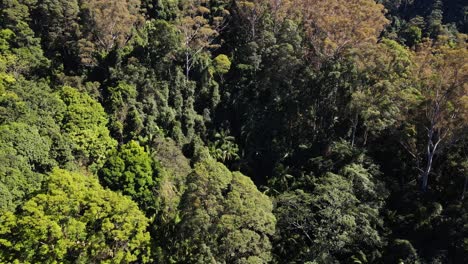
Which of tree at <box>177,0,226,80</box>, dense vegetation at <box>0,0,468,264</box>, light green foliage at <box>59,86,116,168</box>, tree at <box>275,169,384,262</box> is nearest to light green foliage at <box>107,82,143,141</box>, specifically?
dense vegetation at <box>0,0,468,264</box>

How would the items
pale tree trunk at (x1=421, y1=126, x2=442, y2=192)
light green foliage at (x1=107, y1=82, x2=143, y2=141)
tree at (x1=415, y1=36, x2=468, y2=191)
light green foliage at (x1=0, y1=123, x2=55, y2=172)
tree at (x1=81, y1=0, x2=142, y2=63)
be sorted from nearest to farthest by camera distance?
1. light green foliage at (x1=0, y1=123, x2=55, y2=172)
2. tree at (x1=415, y1=36, x2=468, y2=191)
3. pale tree trunk at (x1=421, y1=126, x2=442, y2=192)
4. light green foliage at (x1=107, y1=82, x2=143, y2=141)
5. tree at (x1=81, y1=0, x2=142, y2=63)

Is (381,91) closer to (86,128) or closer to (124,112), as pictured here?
(124,112)

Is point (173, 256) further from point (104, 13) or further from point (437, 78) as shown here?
point (104, 13)

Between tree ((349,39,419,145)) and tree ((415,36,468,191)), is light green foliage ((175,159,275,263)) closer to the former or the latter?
tree ((349,39,419,145))

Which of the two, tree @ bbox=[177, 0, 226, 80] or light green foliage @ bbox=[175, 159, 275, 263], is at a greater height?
tree @ bbox=[177, 0, 226, 80]

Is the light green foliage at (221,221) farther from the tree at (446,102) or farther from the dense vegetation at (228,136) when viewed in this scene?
the tree at (446,102)
